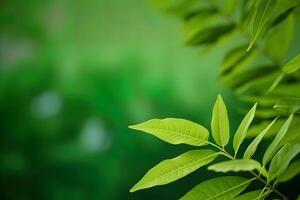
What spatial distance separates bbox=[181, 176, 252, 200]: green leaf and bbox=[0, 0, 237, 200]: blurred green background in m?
1.15

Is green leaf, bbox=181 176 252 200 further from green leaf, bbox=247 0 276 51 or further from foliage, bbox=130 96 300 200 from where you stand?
green leaf, bbox=247 0 276 51

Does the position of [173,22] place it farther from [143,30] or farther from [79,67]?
[79,67]

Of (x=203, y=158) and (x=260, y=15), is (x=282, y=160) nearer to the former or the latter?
(x=203, y=158)

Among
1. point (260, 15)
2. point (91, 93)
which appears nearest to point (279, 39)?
point (260, 15)

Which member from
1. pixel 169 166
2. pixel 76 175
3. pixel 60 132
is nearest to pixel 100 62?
pixel 60 132

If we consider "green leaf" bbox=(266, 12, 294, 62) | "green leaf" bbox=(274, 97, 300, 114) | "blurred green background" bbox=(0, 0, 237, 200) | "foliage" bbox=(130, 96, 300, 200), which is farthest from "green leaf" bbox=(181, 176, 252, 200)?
"blurred green background" bbox=(0, 0, 237, 200)

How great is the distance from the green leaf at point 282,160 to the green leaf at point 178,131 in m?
0.11

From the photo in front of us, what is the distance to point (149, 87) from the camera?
6.48 feet

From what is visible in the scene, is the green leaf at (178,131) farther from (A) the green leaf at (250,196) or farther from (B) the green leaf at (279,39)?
(B) the green leaf at (279,39)

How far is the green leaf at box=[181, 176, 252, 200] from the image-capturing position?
675 millimetres

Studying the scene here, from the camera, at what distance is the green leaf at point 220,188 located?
675 mm

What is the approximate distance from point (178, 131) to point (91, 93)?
137cm

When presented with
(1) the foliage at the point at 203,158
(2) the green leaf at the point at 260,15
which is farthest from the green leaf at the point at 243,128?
(2) the green leaf at the point at 260,15

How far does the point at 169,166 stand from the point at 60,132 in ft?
4.52
